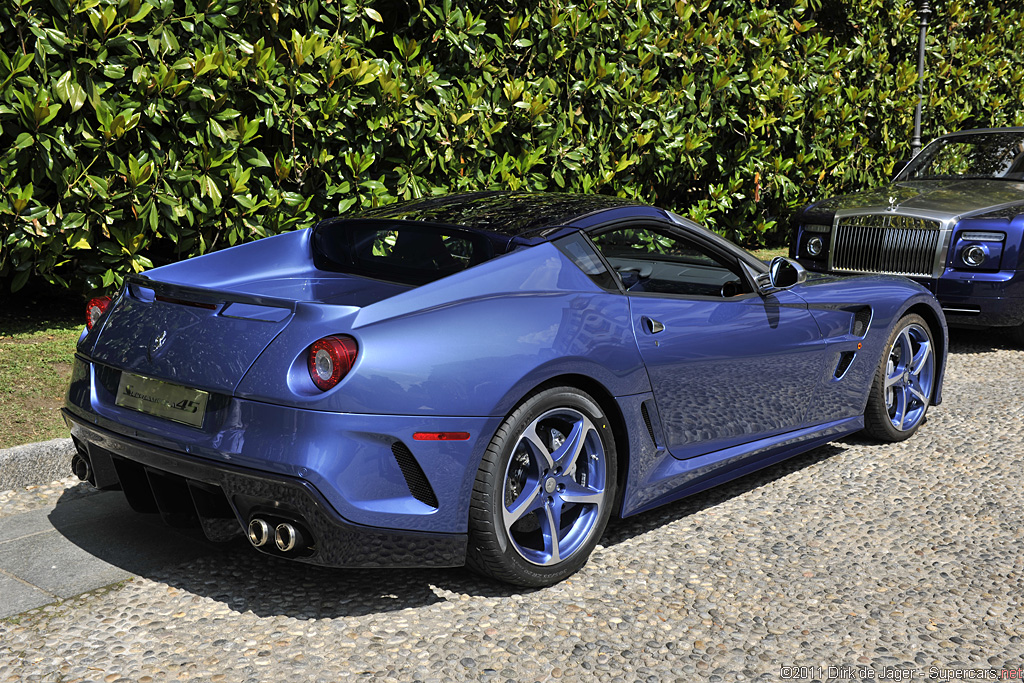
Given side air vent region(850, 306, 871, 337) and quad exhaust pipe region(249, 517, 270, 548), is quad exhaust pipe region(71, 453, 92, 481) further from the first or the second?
side air vent region(850, 306, 871, 337)

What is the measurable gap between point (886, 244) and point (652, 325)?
4.82 metres

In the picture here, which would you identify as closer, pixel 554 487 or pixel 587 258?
pixel 554 487

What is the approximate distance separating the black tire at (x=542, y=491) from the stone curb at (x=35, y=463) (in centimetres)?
225

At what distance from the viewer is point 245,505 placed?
307 cm

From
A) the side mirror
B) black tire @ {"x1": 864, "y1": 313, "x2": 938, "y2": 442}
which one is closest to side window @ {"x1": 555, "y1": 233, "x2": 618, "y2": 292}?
the side mirror

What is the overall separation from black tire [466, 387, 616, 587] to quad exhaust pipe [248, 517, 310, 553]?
1.82 feet

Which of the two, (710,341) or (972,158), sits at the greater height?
(972,158)

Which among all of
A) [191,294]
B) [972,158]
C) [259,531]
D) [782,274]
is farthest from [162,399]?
[972,158]

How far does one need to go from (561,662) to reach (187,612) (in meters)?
1.25

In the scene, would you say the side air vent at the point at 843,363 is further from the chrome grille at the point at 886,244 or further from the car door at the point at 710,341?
the chrome grille at the point at 886,244

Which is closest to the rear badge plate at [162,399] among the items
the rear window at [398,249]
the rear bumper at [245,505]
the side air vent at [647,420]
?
the rear bumper at [245,505]

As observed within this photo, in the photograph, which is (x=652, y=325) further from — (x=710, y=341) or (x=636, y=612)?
(x=636, y=612)

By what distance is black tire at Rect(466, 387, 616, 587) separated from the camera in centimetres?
328

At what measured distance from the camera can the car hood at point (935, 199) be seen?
7836mm
